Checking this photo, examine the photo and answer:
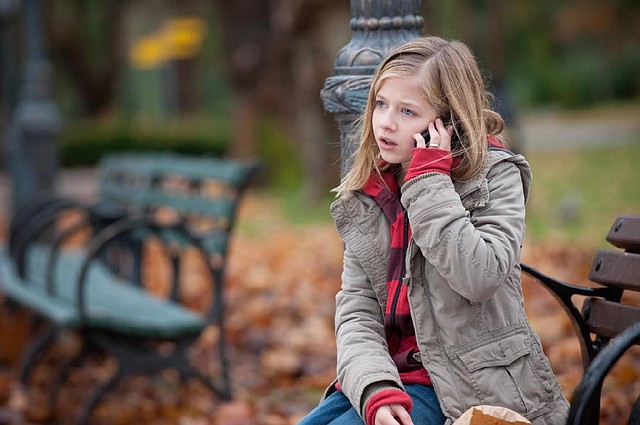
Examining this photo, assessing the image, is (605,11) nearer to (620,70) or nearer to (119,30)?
(620,70)

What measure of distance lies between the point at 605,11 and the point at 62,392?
22.8 meters

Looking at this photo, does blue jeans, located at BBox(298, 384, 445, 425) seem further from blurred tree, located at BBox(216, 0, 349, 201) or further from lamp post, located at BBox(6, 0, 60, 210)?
blurred tree, located at BBox(216, 0, 349, 201)

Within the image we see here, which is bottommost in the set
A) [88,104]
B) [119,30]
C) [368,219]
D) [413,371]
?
[88,104]

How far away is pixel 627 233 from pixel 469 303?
58 cm

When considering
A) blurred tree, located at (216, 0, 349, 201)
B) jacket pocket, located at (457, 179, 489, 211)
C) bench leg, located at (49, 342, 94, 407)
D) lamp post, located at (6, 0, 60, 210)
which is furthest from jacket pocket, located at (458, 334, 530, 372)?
blurred tree, located at (216, 0, 349, 201)

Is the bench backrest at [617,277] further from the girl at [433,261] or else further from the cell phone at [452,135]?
the cell phone at [452,135]

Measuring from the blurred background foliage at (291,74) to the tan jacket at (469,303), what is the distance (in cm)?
46

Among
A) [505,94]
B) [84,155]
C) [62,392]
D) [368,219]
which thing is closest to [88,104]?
[84,155]

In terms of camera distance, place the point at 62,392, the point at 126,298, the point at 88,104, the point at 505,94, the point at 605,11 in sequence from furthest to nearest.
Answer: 1. the point at 88,104
2. the point at 605,11
3. the point at 505,94
4. the point at 62,392
5. the point at 126,298

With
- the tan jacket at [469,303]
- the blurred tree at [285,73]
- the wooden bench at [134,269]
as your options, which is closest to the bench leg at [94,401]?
the wooden bench at [134,269]

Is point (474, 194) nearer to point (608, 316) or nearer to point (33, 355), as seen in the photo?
point (608, 316)

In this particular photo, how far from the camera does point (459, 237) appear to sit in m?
2.24

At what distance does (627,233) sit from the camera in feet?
8.81

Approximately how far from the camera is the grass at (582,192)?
862 cm
